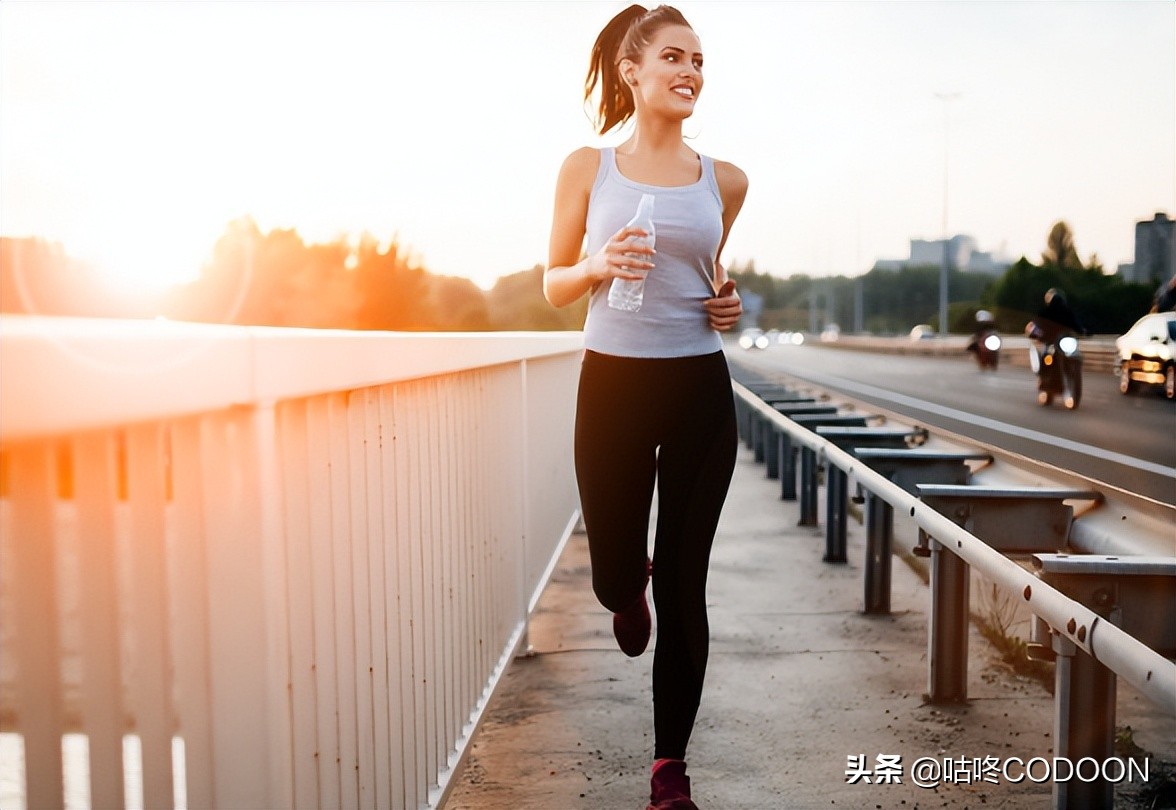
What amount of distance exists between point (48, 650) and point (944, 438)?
773 centimetres

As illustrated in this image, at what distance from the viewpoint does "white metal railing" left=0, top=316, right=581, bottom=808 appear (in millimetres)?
1227

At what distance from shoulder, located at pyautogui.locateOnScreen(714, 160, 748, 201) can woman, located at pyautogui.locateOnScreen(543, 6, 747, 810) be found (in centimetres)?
2

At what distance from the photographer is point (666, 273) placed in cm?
325

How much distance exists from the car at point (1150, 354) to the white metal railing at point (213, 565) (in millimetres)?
17811

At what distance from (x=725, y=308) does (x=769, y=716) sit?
1.60 metres

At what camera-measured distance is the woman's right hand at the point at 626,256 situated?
9.80 feet

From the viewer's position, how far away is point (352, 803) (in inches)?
85.7

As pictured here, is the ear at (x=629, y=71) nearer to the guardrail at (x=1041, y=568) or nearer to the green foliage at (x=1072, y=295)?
the guardrail at (x=1041, y=568)

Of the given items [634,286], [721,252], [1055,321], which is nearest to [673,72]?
[721,252]

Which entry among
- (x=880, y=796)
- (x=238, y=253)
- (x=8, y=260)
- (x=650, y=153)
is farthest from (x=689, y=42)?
(x=238, y=253)

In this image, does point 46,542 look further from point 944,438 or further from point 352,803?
point 944,438

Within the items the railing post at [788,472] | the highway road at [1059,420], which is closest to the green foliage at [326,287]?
the highway road at [1059,420]

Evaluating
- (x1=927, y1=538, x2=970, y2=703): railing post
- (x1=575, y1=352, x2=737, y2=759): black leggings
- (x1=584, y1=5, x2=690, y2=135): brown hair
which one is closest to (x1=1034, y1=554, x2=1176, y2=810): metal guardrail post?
(x1=575, y1=352, x2=737, y2=759): black leggings

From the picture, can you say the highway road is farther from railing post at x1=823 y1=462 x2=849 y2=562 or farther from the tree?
the tree
